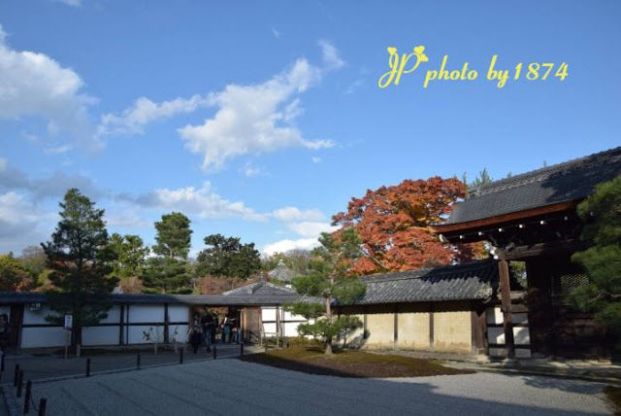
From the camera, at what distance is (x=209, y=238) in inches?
2422

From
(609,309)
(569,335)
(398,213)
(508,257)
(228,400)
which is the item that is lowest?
(228,400)

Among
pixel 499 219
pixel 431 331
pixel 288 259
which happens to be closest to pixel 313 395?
pixel 499 219

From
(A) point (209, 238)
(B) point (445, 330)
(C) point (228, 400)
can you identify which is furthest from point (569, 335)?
(A) point (209, 238)

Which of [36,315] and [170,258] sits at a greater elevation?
[170,258]

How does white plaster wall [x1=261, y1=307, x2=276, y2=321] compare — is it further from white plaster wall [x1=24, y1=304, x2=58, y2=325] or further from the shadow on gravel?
the shadow on gravel

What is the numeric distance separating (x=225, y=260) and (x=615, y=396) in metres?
51.8

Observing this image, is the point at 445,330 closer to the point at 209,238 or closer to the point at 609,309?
the point at 609,309

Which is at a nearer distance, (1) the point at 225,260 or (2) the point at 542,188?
(2) the point at 542,188

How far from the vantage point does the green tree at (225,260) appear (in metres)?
58.8

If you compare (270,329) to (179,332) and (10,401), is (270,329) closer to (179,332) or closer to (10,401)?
(179,332)

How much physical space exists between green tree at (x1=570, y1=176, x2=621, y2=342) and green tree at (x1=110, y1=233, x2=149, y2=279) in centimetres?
4839

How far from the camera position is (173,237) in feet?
153

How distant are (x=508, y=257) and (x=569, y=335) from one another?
9.70 feet

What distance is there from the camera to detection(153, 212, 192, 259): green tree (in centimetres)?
4647
